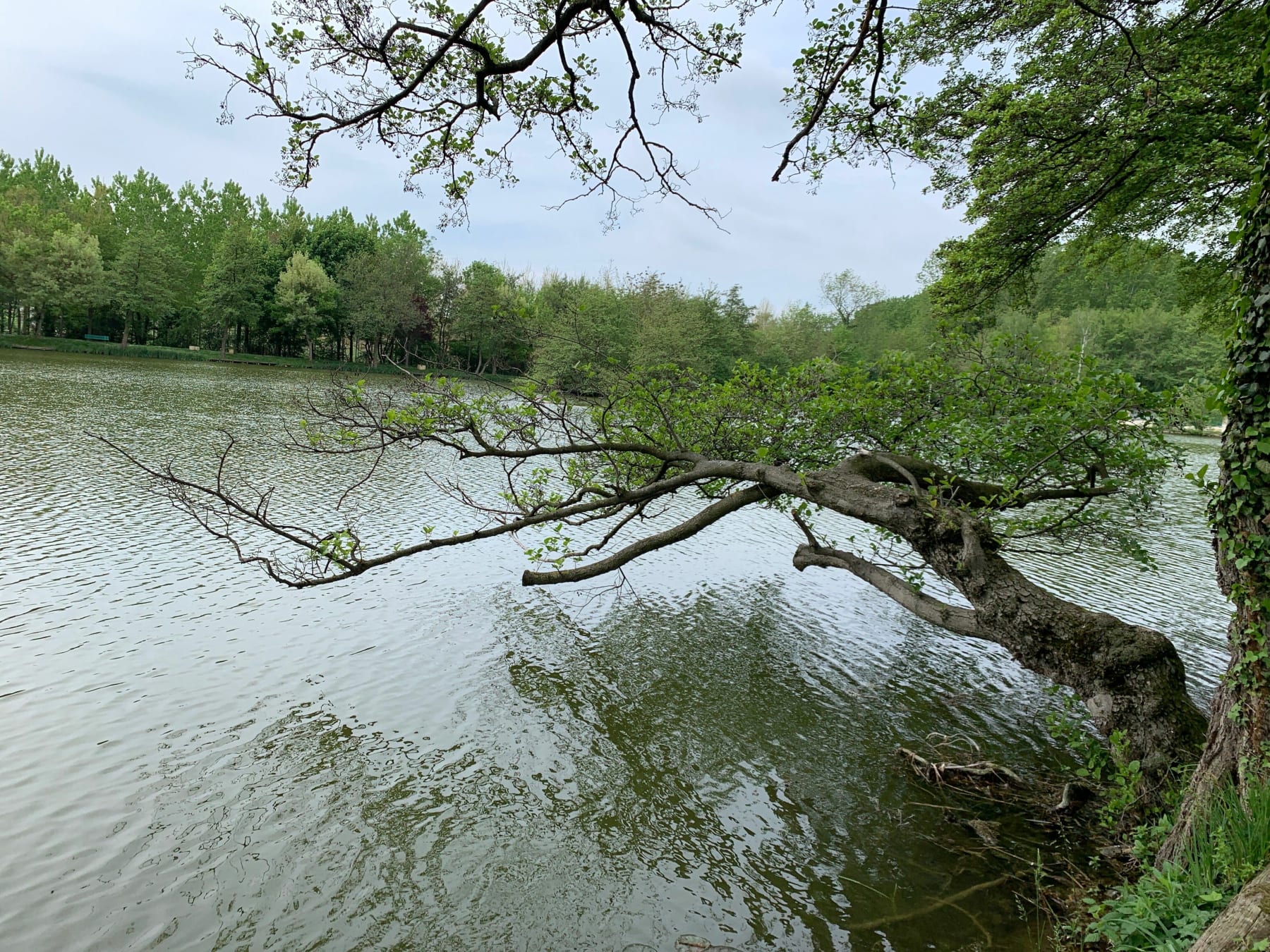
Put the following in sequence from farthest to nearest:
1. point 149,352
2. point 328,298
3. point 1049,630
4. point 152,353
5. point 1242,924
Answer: point 328,298, point 152,353, point 149,352, point 1049,630, point 1242,924

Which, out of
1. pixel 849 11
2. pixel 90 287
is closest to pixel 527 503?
pixel 849 11

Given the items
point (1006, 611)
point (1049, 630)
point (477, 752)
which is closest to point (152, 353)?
point (477, 752)

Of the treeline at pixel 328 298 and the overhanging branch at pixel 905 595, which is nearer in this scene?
the overhanging branch at pixel 905 595

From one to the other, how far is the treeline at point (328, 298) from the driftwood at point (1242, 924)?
31075mm

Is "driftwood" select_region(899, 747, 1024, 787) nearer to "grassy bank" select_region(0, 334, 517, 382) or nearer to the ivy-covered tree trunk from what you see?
the ivy-covered tree trunk

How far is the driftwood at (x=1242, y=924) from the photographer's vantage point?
7.82 ft

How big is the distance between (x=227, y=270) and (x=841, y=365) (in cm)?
5819

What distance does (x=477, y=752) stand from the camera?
631 centimetres

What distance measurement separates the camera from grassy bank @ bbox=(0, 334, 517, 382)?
4506 cm

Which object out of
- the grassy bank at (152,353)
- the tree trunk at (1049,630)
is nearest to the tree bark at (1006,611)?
the tree trunk at (1049,630)

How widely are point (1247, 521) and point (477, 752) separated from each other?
5894 millimetres

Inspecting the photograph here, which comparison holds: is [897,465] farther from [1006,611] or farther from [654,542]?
[654,542]

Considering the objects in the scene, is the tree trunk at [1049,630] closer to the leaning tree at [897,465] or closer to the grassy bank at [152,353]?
the leaning tree at [897,465]

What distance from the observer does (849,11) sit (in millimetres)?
5152
